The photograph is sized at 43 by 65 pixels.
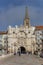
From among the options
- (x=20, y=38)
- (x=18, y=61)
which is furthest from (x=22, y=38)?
(x=18, y=61)

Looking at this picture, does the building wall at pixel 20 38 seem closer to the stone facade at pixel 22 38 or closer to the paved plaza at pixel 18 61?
the stone facade at pixel 22 38

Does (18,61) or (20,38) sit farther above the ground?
(20,38)

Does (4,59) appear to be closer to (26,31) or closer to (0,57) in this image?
(0,57)

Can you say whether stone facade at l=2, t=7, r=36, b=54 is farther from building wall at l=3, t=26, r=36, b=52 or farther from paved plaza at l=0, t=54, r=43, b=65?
paved plaza at l=0, t=54, r=43, b=65

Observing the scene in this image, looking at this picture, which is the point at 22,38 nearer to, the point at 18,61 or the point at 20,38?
the point at 20,38

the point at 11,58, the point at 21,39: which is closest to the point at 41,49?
the point at 21,39

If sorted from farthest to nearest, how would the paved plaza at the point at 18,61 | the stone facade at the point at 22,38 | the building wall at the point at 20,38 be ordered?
the building wall at the point at 20,38
the stone facade at the point at 22,38
the paved plaza at the point at 18,61

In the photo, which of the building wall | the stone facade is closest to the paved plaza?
the stone facade

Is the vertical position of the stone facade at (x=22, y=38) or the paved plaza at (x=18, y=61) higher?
the stone facade at (x=22, y=38)

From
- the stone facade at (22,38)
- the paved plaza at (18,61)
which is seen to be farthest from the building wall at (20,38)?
the paved plaza at (18,61)

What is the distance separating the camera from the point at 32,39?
89.0 m

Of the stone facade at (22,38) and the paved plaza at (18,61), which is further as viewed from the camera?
the stone facade at (22,38)

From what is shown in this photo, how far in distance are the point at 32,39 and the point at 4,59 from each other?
29100 millimetres

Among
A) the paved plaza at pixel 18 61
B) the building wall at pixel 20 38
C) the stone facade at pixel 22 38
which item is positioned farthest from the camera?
the building wall at pixel 20 38
